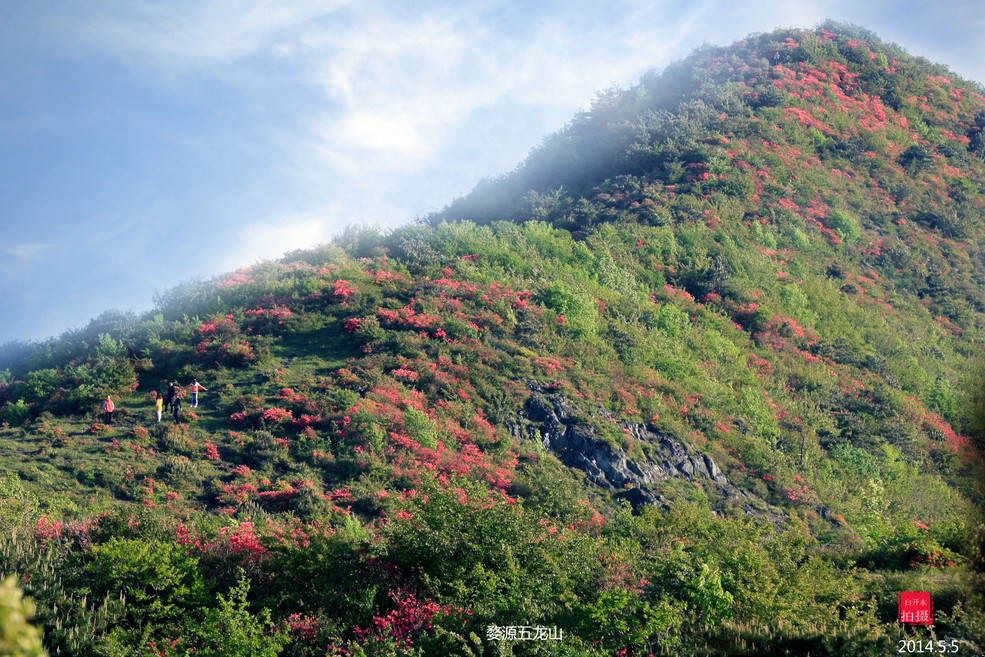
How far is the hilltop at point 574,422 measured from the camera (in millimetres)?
11539

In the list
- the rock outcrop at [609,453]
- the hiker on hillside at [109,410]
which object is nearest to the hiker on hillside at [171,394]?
the hiker on hillside at [109,410]

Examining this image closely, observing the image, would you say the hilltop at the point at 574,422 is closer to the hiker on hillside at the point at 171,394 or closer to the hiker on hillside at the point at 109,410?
the hiker on hillside at the point at 109,410

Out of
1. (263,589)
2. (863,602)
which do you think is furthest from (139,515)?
(863,602)

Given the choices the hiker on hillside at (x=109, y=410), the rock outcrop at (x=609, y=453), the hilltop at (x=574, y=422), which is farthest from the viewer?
the hiker on hillside at (x=109, y=410)

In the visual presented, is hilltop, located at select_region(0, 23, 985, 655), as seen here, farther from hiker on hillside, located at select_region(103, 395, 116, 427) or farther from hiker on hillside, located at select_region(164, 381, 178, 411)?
hiker on hillside, located at select_region(164, 381, 178, 411)

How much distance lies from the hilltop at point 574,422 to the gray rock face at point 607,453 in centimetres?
11

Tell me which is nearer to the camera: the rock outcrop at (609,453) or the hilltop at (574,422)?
the hilltop at (574,422)

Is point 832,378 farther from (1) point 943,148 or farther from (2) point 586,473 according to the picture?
(1) point 943,148

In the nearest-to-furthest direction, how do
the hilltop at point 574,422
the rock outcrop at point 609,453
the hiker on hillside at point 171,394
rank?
the hilltop at point 574,422
the rock outcrop at point 609,453
the hiker on hillside at point 171,394

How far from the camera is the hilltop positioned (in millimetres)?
11539

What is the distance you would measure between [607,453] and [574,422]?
1.75 metres

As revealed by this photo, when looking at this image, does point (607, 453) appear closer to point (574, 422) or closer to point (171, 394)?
point (574, 422)

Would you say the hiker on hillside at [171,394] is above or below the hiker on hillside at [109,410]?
above

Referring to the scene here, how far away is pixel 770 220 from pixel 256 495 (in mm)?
37260
